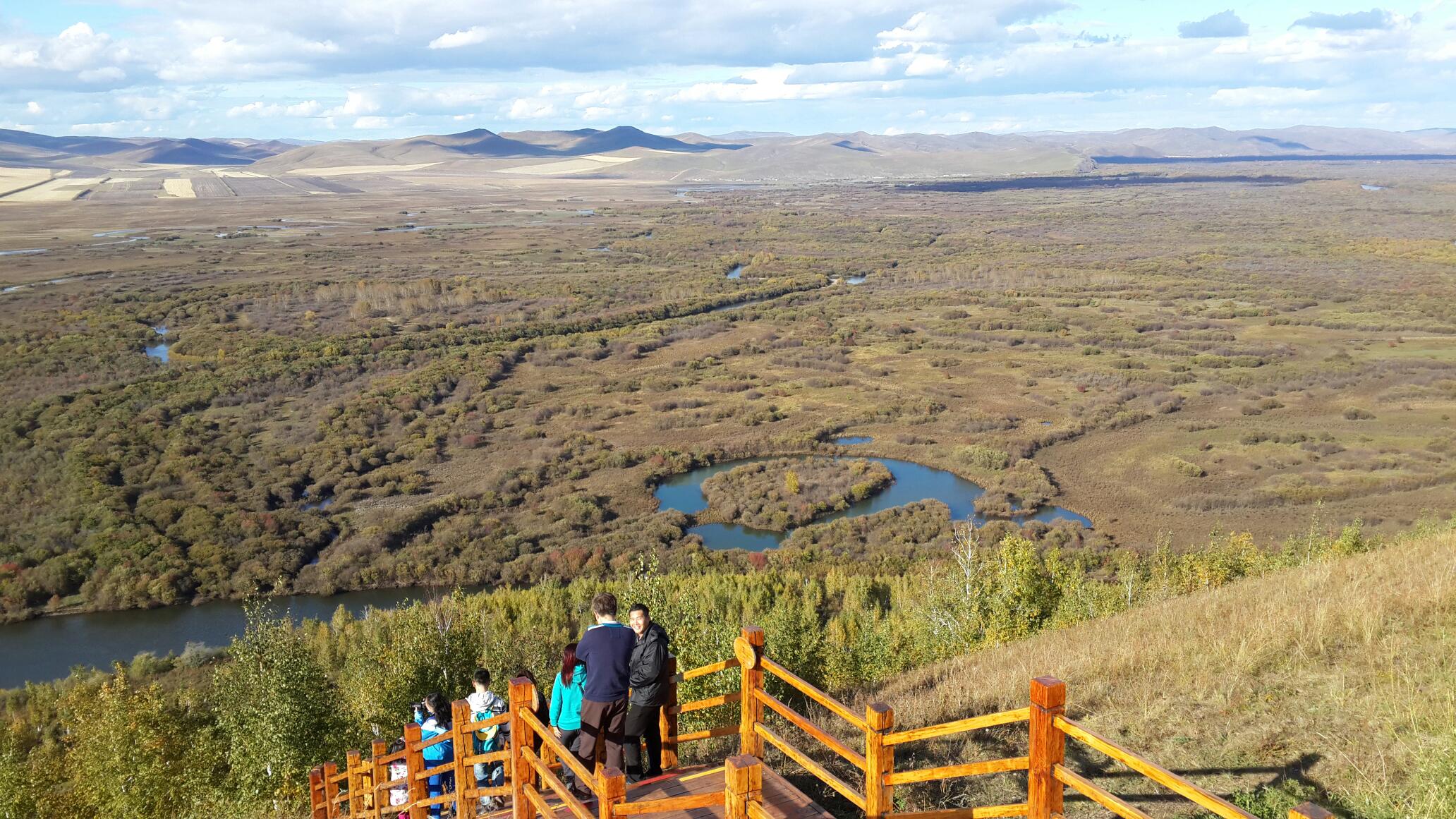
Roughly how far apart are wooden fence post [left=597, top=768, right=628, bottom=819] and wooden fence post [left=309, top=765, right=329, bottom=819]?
318 inches

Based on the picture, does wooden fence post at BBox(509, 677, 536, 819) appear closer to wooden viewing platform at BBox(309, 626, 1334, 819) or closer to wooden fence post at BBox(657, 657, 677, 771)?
wooden viewing platform at BBox(309, 626, 1334, 819)

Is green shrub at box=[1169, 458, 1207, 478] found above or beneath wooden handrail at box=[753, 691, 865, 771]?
beneath

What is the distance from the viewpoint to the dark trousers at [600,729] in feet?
25.3

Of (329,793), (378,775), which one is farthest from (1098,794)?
(329,793)

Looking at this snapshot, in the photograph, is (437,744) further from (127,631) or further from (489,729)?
(127,631)

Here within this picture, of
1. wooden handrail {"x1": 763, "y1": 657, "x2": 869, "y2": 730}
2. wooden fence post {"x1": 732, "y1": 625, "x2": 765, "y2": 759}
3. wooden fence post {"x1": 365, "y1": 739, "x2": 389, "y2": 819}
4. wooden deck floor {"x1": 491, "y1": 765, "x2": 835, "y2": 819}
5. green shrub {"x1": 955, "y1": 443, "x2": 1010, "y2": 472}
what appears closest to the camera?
wooden handrail {"x1": 763, "y1": 657, "x2": 869, "y2": 730}

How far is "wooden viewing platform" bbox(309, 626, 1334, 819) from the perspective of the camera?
550 centimetres

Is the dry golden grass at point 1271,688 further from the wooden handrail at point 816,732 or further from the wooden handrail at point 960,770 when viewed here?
the wooden handrail at point 960,770

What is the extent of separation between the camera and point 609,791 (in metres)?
5.69

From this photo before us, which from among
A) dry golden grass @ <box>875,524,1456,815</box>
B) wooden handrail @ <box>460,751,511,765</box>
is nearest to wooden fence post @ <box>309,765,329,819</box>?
wooden handrail @ <box>460,751,511,765</box>

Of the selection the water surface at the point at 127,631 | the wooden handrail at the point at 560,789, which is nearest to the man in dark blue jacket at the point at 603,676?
the wooden handrail at the point at 560,789

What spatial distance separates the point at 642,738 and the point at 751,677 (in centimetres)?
153

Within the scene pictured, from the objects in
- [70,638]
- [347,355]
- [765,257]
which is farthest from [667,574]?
[765,257]

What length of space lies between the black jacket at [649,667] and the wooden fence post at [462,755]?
55.2 inches
